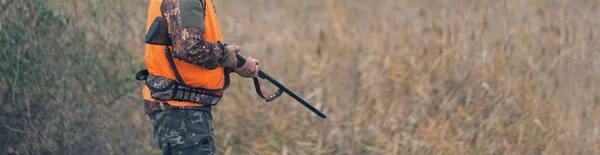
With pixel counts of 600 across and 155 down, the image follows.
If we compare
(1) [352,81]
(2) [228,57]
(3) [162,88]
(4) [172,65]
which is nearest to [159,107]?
(3) [162,88]

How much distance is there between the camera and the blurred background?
15.2 feet

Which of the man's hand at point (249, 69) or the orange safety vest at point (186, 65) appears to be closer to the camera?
the orange safety vest at point (186, 65)

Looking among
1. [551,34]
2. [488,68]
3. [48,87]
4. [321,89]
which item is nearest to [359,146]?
[321,89]

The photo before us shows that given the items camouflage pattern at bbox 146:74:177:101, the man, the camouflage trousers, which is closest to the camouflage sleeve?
the man

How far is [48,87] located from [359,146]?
2.10 m

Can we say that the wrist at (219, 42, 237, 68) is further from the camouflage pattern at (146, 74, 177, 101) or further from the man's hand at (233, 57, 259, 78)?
the camouflage pattern at (146, 74, 177, 101)

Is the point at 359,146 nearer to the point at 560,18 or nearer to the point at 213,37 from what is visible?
the point at 213,37

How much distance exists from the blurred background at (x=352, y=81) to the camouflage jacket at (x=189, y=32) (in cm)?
144

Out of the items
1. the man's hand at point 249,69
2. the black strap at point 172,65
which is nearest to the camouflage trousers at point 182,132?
the black strap at point 172,65

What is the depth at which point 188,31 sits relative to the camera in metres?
3.27

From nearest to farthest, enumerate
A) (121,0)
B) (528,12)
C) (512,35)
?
(121,0) → (512,35) → (528,12)

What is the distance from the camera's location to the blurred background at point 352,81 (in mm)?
4637

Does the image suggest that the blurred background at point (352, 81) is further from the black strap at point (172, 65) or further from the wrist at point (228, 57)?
the wrist at point (228, 57)

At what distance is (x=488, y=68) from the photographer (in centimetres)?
636
